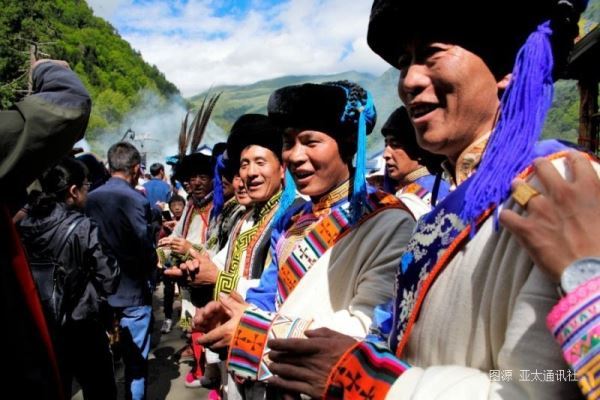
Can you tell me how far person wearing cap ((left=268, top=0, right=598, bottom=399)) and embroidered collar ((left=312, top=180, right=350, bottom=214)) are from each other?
3.03 ft

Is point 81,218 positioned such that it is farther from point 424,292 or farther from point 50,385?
point 424,292

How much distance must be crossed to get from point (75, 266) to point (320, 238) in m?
2.23

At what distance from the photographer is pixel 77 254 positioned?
3.43m

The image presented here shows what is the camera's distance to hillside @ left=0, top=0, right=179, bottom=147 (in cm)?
3309

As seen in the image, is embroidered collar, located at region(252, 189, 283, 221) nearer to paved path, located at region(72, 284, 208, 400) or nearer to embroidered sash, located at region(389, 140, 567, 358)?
embroidered sash, located at region(389, 140, 567, 358)

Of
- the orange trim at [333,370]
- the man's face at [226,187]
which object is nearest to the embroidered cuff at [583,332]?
the orange trim at [333,370]

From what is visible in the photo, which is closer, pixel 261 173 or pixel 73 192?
pixel 261 173

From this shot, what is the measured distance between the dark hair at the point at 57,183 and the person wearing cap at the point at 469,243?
275 cm

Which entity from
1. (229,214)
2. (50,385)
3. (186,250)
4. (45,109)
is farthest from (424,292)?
(229,214)

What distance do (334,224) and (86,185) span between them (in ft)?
9.50

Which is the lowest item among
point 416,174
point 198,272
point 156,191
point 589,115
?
point 156,191

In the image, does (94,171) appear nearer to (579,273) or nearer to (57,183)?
(57,183)

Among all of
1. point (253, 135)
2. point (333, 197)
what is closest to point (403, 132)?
point (253, 135)

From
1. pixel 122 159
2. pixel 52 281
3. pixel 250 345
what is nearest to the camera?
pixel 250 345
